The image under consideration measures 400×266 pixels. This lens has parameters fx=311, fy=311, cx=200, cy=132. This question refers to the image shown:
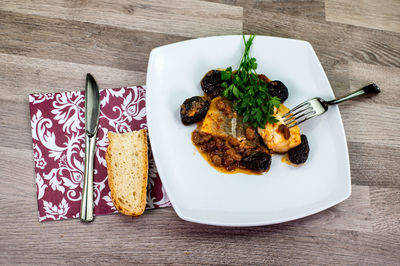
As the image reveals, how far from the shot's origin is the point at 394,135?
8.90 ft

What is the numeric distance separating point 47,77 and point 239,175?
1677 millimetres

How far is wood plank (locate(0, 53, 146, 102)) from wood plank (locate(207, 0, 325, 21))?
1219mm

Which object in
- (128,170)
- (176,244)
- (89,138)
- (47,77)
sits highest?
(47,77)

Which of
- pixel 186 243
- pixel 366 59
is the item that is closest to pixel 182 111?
pixel 186 243

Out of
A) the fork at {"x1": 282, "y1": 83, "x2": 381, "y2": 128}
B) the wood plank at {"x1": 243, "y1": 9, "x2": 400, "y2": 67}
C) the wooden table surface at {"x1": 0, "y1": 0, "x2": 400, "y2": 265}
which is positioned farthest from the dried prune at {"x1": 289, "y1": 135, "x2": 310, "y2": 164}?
the wood plank at {"x1": 243, "y1": 9, "x2": 400, "y2": 67}

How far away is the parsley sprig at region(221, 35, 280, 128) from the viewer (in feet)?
7.39

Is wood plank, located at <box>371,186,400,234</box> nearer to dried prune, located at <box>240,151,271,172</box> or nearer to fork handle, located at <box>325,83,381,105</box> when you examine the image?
fork handle, located at <box>325,83,381,105</box>

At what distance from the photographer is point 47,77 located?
2.45 meters

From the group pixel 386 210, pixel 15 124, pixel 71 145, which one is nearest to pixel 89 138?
pixel 71 145

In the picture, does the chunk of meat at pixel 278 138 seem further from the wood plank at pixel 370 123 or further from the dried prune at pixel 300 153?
the wood plank at pixel 370 123

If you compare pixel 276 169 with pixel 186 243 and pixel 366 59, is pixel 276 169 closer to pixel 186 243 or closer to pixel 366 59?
pixel 186 243

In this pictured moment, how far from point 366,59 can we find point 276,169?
147 cm

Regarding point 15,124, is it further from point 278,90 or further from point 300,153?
point 300,153

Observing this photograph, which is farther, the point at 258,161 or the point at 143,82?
the point at 143,82
